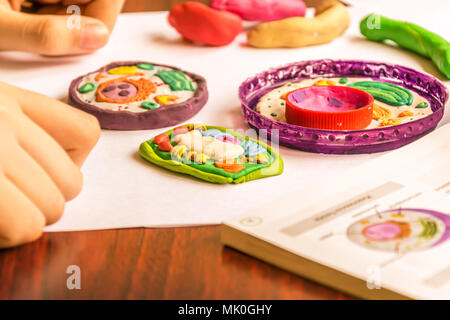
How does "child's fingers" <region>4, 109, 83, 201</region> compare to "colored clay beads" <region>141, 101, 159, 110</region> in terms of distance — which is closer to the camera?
"child's fingers" <region>4, 109, 83, 201</region>

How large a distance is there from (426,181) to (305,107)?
0.62 ft

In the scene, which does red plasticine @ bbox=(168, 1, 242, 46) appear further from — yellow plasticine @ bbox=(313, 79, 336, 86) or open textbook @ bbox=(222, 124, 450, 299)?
open textbook @ bbox=(222, 124, 450, 299)

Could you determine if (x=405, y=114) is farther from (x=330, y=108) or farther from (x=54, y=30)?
(x=54, y=30)

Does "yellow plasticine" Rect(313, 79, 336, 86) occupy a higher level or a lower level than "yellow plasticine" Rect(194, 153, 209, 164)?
higher

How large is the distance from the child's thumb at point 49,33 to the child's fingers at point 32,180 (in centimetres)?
43

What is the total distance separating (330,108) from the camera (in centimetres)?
74

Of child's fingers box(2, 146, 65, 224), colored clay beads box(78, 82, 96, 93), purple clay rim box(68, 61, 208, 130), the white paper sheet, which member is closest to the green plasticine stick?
the white paper sheet

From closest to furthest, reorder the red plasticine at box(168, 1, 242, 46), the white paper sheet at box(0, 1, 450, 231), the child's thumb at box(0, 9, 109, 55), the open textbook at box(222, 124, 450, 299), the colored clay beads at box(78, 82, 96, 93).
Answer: the open textbook at box(222, 124, 450, 299) → the white paper sheet at box(0, 1, 450, 231) → the colored clay beads at box(78, 82, 96, 93) → the child's thumb at box(0, 9, 109, 55) → the red plasticine at box(168, 1, 242, 46)

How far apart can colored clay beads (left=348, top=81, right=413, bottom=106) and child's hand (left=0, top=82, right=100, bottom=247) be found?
0.32 meters

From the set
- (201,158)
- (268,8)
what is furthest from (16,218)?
(268,8)

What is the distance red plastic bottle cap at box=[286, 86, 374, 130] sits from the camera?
0.70 meters

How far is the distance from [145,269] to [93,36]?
53 cm

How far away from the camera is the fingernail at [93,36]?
0.96 meters
